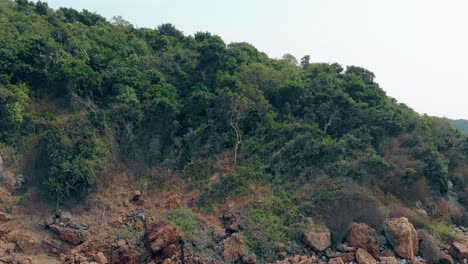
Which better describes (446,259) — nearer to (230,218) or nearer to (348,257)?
(348,257)

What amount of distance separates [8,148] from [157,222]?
25.3 feet

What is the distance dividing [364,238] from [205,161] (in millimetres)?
8520

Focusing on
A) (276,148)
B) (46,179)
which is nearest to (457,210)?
(276,148)

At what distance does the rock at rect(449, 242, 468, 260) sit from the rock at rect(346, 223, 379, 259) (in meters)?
3.40

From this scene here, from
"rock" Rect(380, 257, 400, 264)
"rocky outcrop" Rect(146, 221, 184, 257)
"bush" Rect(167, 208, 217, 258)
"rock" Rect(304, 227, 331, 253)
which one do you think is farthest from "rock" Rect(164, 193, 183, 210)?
"rock" Rect(380, 257, 400, 264)

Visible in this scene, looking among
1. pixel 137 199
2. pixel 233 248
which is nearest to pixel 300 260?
pixel 233 248

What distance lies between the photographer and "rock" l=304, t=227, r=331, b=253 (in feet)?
66.9

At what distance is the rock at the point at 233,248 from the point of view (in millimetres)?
19906

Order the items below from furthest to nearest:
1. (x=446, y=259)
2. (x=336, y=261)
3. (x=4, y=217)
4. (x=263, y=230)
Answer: (x=263, y=230)
(x=446, y=259)
(x=336, y=261)
(x=4, y=217)

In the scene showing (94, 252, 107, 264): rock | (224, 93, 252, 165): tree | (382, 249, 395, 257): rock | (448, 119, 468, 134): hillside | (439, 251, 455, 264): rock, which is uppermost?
A: (448, 119, 468, 134): hillside

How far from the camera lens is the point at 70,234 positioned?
64.4ft

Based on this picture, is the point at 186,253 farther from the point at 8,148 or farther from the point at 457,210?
the point at 457,210

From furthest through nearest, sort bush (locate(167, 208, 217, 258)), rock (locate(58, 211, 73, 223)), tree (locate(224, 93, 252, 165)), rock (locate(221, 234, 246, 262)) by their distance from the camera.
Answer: tree (locate(224, 93, 252, 165)) → rock (locate(58, 211, 73, 223)) → bush (locate(167, 208, 217, 258)) → rock (locate(221, 234, 246, 262))

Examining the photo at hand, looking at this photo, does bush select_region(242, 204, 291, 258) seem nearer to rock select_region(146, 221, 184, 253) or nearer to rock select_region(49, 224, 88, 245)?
rock select_region(146, 221, 184, 253)
